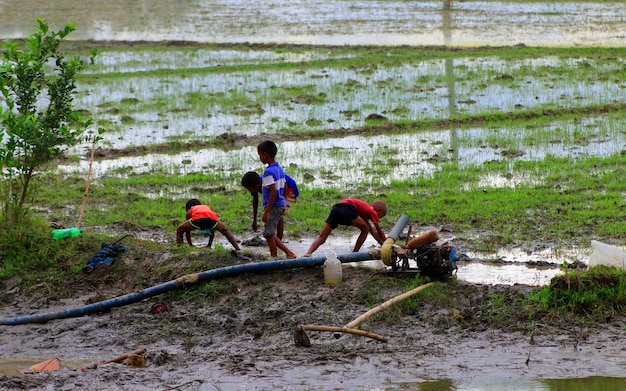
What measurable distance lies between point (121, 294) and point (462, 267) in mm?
2966

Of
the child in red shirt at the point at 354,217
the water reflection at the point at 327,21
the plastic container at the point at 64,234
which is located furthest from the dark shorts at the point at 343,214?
the water reflection at the point at 327,21

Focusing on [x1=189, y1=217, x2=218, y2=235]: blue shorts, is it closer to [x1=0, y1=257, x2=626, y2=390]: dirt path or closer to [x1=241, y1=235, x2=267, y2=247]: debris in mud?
[x1=241, y1=235, x2=267, y2=247]: debris in mud

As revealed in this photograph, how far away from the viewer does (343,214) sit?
7680 millimetres

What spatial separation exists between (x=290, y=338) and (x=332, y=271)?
87 centimetres

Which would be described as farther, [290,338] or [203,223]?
[203,223]

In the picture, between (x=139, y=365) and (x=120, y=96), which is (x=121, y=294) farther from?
(x=120, y=96)

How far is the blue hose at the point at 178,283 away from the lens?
684 centimetres

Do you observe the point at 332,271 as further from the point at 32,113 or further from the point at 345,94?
the point at 345,94

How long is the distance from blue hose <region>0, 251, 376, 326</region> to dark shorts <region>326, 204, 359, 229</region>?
783 mm

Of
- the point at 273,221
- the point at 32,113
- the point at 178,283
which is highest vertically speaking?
the point at 32,113

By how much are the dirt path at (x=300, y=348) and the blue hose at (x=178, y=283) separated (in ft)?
0.21

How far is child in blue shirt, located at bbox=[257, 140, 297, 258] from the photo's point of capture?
7.60m

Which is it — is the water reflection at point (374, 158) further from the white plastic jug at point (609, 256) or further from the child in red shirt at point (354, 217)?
the white plastic jug at point (609, 256)

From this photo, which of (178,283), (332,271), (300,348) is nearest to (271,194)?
(332,271)
